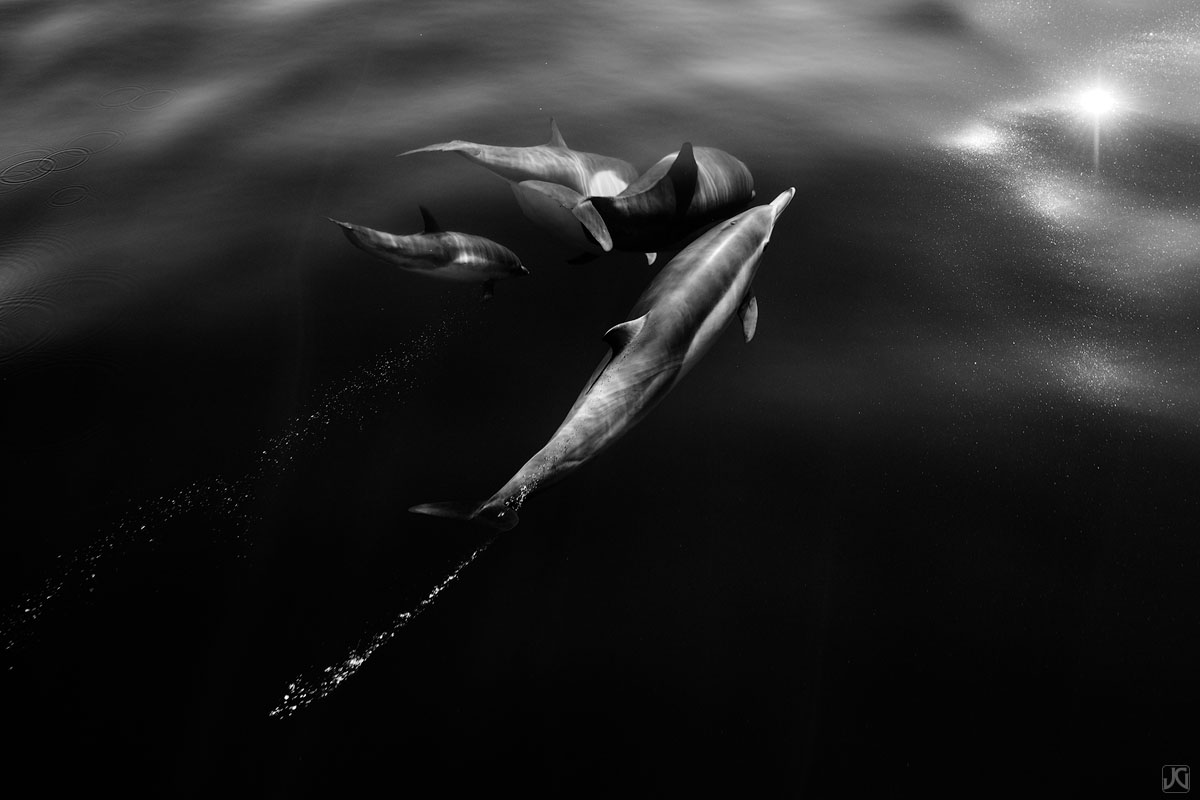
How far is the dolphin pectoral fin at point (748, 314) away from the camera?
4316 millimetres

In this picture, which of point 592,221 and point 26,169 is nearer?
point 592,221

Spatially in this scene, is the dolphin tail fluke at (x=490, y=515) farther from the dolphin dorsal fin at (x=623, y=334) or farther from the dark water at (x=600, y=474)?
the dolphin dorsal fin at (x=623, y=334)

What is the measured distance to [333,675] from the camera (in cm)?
311

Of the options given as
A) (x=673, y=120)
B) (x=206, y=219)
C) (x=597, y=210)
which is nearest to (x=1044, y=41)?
(x=673, y=120)

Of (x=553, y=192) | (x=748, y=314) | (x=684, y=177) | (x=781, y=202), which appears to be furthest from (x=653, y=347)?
(x=781, y=202)

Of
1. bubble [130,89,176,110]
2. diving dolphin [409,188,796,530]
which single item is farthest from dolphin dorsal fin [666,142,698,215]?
bubble [130,89,176,110]

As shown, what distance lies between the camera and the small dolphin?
4965 mm

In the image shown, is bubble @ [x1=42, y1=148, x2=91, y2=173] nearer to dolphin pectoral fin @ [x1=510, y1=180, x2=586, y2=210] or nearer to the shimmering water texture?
the shimmering water texture

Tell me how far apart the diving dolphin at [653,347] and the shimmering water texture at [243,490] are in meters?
1.13

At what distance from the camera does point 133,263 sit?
502 centimetres

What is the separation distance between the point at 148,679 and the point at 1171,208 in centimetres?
751

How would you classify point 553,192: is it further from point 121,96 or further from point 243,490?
point 121,96

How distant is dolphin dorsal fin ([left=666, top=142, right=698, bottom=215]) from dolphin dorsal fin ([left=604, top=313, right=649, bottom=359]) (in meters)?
1.23

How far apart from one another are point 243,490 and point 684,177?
130 inches
